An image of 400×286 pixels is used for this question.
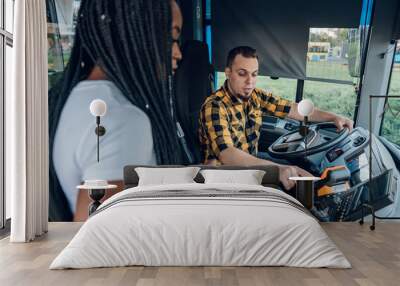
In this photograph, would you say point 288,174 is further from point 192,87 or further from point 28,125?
point 28,125

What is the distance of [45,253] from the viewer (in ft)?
16.1

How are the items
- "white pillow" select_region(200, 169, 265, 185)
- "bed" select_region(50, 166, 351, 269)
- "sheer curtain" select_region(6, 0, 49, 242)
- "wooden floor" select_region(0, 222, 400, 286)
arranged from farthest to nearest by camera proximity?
"white pillow" select_region(200, 169, 265, 185) < "sheer curtain" select_region(6, 0, 49, 242) < "bed" select_region(50, 166, 351, 269) < "wooden floor" select_region(0, 222, 400, 286)

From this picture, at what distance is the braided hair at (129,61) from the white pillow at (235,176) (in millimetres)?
747

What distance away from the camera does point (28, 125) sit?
5.63 m

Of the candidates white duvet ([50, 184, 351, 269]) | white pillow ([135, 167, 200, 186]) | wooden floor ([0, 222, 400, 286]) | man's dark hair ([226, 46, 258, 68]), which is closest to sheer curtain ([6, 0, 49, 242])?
wooden floor ([0, 222, 400, 286])

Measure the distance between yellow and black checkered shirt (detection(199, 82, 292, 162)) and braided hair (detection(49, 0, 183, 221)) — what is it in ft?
1.41

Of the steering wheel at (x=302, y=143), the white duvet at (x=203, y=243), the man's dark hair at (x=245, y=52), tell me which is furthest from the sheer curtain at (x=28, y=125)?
the steering wheel at (x=302, y=143)

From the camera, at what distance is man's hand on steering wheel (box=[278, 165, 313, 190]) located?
7.09m

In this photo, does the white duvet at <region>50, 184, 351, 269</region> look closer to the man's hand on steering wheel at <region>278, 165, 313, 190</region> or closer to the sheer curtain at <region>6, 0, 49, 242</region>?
the sheer curtain at <region>6, 0, 49, 242</region>

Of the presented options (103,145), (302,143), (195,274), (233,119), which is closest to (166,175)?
(103,145)

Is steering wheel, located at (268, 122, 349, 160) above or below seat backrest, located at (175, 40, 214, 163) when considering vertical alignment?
below

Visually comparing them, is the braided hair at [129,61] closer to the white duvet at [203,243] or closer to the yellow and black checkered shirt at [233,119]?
the yellow and black checkered shirt at [233,119]

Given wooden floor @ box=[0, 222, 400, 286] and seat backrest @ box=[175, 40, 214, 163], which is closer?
wooden floor @ box=[0, 222, 400, 286]

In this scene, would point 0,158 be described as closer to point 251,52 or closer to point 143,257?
point 143,257
